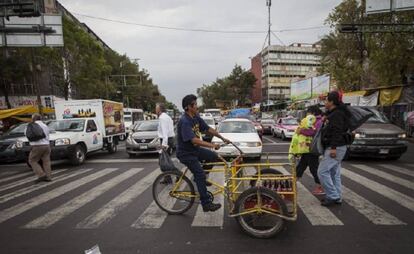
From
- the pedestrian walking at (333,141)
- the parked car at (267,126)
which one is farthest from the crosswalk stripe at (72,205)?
the parked car at (267,126)

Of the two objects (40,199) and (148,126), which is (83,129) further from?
(40,199)

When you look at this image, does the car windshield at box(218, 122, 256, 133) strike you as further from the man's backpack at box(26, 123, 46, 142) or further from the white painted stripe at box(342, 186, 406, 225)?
the man's backpack at box(26, 123, 46, 142)

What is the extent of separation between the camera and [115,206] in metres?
5.76

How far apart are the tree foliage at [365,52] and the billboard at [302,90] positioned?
6.58 meters

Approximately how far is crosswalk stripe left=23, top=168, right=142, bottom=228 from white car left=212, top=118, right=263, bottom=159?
379cm

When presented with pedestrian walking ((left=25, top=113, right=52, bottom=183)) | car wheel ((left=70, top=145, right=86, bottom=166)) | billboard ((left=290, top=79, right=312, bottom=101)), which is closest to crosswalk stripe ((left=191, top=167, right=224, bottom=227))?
pedestrian walking ((left=25, top=113, right=52, bottom=183))

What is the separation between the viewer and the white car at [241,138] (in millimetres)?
10508

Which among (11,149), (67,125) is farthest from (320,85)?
(11,149)

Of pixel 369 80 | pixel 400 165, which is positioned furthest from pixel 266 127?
pixel 400 165

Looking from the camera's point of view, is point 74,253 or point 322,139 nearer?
point 74,253

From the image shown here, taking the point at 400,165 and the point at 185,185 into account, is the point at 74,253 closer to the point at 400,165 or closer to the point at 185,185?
the point at 185,185

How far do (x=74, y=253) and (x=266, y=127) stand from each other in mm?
21843

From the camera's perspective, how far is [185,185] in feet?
17.0

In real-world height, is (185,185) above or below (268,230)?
above
